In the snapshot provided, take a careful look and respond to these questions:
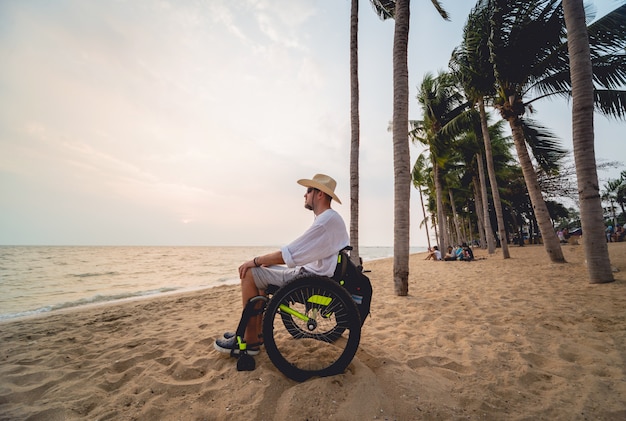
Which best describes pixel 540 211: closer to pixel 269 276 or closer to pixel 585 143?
pixel 585 143

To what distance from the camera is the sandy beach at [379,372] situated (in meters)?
1.67

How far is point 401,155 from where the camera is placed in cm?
Answer: 557

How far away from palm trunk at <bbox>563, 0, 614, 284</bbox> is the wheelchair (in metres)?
5.61

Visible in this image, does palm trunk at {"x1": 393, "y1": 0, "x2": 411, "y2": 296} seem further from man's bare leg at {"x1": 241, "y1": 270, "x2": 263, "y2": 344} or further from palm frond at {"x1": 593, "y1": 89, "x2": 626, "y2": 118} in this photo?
palm frond at {"x1": 593, "y1": 89, "x2": 626, "y2": 118}

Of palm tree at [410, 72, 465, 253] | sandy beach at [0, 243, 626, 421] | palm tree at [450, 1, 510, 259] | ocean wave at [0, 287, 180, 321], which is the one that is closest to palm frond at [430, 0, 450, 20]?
palm tree at [450, 1, 510, 259]

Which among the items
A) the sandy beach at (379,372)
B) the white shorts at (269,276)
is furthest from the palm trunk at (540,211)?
the white shorts at (269,276)

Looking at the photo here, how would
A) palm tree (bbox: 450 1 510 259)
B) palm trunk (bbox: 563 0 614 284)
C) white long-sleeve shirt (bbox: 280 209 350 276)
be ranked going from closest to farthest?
white long-sleeve shirt (bbox: 280 209 350 276) < palm trunk (bbox: 563 0 614 284) < palm tree (bbox: 450 1 510 259)

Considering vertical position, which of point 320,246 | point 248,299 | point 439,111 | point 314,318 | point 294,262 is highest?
point 439,111

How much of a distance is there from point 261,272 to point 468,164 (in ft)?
76.4

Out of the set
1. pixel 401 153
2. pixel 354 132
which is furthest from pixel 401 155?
pixel 354 132

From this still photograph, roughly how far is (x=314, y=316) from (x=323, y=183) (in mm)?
1217

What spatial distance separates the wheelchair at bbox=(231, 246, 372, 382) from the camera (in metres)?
Result: 1.84

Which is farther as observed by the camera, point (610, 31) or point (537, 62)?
point (537, 62)

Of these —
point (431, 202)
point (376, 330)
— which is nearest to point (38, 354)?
point (376, 330)
